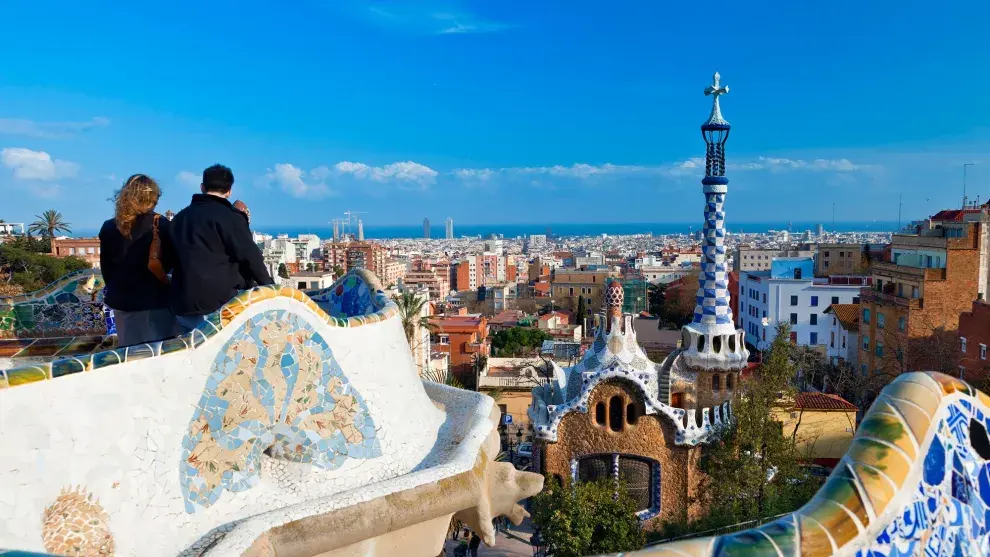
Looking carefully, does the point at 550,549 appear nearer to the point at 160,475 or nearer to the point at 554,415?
the point at 554,415

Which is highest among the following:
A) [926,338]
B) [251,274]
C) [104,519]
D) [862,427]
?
[251,274]

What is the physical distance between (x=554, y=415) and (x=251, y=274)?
980cm

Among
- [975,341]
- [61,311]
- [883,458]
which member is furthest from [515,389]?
[883,458]

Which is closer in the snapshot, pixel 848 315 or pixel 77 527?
pixel 77 527

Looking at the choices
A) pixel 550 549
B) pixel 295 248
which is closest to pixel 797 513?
pixel 550 549

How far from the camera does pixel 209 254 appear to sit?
415 cm

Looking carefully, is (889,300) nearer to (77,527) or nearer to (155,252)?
A: (155,252)

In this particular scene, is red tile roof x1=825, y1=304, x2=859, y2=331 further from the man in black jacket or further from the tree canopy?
the man in black jacket

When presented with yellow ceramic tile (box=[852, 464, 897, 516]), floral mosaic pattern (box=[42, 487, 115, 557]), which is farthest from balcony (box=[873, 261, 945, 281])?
floral mosaic pattern (box=[42, 487, 115, 557])

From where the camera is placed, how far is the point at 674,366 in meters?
14.9

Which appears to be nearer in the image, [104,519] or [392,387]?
[104,519]

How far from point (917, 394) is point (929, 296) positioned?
24.1m

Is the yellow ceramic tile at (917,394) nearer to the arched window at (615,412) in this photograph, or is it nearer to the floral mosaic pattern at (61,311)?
the floral mosaic pattern at (61,311)

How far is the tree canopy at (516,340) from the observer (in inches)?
1432
